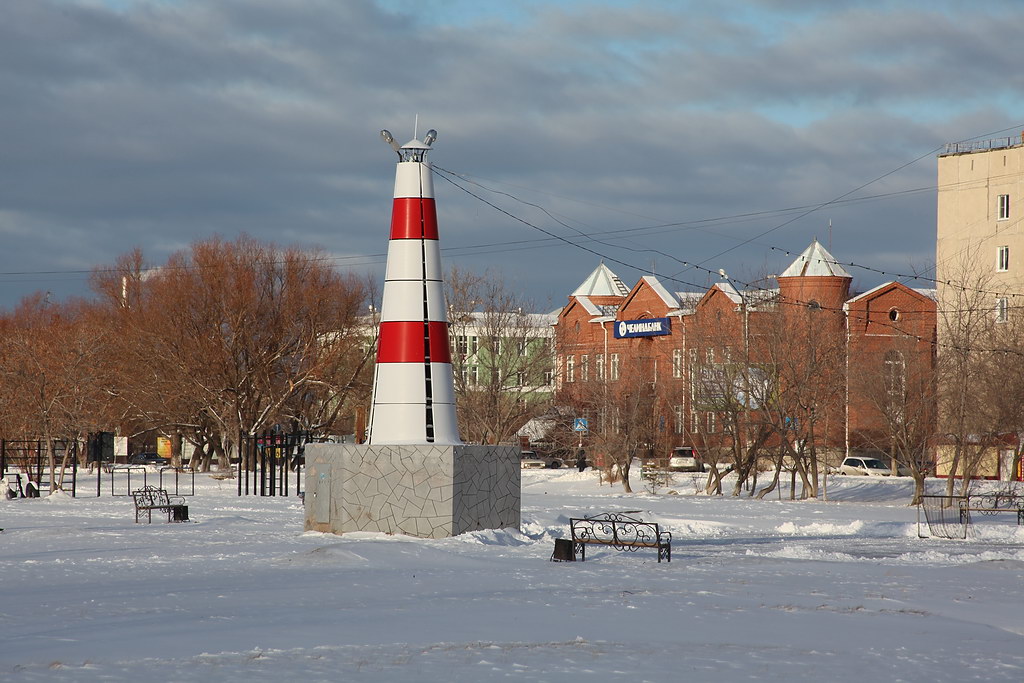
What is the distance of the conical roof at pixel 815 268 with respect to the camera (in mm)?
59031

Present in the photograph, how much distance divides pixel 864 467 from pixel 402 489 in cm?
3656

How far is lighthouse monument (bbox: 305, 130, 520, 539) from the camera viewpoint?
19922 mm

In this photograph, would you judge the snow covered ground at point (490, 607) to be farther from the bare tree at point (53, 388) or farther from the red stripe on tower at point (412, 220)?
the bare tree at point (53, 388)

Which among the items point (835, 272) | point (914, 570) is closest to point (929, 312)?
point (835, 272)

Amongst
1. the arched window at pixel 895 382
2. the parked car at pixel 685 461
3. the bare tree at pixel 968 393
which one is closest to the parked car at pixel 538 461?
the parked car at pixel 685 461

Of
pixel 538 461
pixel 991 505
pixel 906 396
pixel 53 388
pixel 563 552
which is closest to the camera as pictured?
pixel 563 552

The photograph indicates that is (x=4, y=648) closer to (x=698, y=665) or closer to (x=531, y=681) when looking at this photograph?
(x=531, y=681)

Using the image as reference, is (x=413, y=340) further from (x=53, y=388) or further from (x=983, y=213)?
(x=983, y=213)

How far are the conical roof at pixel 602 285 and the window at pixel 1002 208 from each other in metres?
27.3

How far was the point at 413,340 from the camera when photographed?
66.3 feet

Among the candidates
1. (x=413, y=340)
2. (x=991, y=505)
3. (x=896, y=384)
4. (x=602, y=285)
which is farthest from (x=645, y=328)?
(x=413, y=340)

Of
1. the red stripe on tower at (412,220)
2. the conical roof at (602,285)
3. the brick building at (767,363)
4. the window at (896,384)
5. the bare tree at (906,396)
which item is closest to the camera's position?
the red stripe on tower at (412,220)

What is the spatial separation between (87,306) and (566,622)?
55.8 metres

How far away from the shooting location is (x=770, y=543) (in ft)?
74.1
